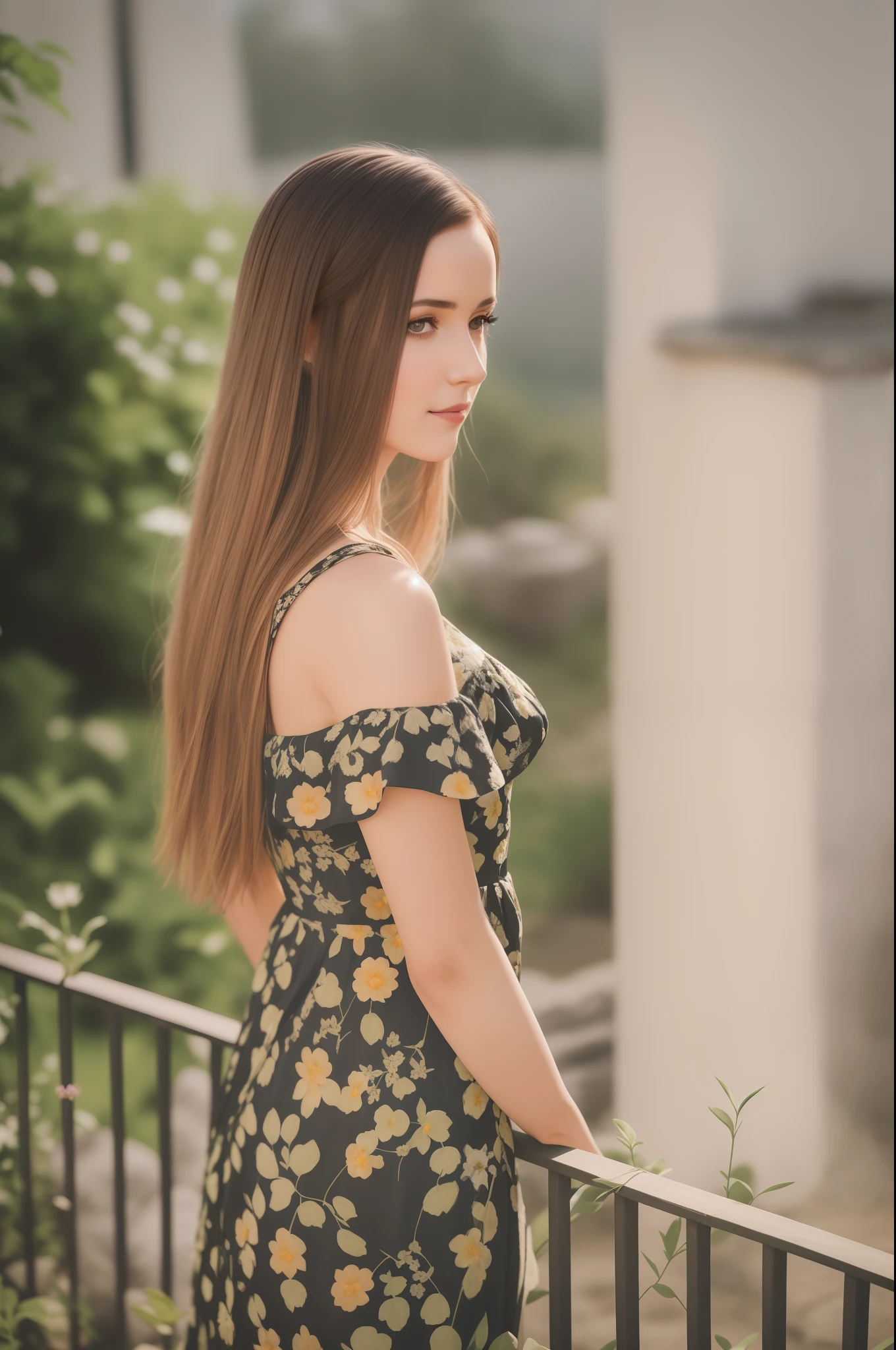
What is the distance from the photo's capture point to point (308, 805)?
1.11m

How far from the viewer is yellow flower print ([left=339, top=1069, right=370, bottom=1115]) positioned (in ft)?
3.71

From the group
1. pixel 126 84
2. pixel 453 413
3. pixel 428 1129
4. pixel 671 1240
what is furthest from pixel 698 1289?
pixel 126 84

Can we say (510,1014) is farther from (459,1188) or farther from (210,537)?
(210,537)

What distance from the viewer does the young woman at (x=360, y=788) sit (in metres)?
1.07

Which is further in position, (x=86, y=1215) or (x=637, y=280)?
(x=637, y=280)

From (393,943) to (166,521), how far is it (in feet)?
6.65

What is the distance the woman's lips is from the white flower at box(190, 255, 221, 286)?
218 cm

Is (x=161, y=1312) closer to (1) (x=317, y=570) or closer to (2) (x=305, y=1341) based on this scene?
(2) (x=305, y=1341)

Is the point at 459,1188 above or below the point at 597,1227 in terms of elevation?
above

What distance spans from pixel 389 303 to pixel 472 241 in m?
0.11

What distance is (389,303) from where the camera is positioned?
1142 mm

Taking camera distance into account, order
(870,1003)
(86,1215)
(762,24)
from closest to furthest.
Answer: (86,1215) < (762,24) < (870,1003)

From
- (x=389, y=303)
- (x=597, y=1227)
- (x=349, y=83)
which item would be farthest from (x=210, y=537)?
(x=349, y=83)

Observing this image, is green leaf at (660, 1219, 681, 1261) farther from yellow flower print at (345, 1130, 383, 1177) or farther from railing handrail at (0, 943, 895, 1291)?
yellow flower print at (345, 1130, 383, 1177)
